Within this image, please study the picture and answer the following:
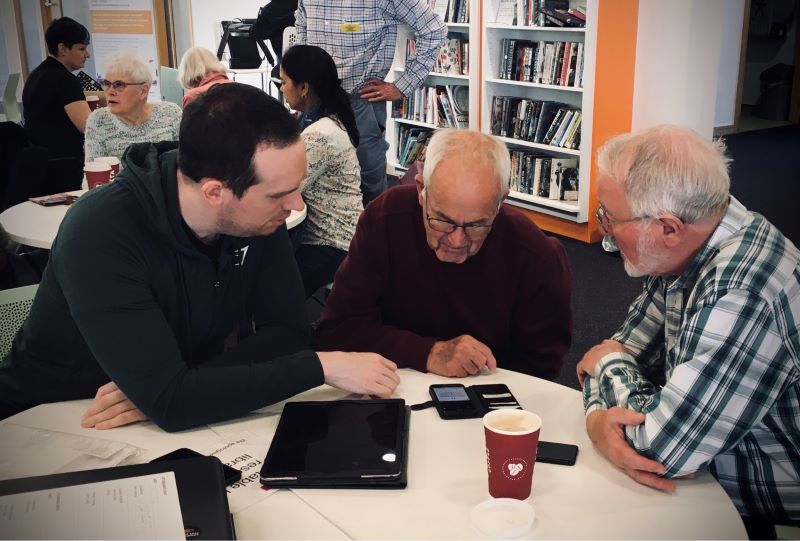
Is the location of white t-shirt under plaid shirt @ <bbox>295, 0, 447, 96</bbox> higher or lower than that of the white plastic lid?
higher

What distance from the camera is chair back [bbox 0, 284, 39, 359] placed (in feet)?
6.28

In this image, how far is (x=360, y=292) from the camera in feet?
6.67

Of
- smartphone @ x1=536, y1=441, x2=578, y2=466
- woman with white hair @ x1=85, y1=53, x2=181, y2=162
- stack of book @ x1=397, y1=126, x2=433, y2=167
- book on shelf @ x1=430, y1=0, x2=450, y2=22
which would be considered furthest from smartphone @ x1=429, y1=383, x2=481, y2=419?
stack of book @ x1=397, y1=126, x2=433, y2=167

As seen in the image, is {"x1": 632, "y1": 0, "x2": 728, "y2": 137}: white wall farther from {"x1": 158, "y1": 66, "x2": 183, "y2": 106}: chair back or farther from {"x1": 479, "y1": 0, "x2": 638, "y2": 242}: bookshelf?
{"x1": 158, "y1": 66, "x2": 183, "y2": 106}: chair back

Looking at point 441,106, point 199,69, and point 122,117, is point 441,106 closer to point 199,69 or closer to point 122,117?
point 199,69

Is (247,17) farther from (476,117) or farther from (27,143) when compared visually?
(27,143)

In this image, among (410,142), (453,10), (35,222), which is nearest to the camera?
(35,222)

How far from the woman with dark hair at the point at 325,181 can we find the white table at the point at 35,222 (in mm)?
121

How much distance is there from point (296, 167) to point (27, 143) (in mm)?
3589

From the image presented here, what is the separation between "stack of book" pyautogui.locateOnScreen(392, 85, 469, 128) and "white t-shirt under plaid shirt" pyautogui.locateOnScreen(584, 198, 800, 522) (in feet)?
15.5

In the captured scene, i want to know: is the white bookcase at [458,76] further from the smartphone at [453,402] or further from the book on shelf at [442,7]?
the smartphone at [453,402]

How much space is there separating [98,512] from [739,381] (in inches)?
39.9

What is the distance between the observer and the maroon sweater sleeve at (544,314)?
6.48 feet

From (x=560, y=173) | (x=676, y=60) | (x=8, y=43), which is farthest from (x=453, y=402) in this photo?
(x=8, y=43)
